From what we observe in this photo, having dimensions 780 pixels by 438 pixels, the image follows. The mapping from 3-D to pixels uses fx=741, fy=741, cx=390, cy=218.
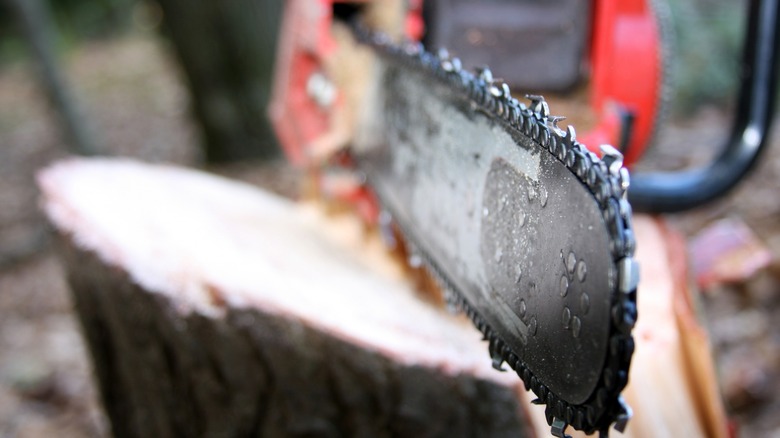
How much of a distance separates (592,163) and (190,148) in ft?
16.4

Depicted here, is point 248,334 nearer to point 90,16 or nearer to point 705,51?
point 705,51

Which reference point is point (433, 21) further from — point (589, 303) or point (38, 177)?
point (589, 303)

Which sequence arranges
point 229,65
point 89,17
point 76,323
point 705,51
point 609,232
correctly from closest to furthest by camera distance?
point 609,232, point 76,323, point 229,65, point 705,51, point 89,17

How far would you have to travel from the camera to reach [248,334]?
135 centimetres

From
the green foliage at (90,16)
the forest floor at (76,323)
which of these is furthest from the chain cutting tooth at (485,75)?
the green foliage at (90,16)

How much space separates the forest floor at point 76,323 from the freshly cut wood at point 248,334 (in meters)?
0.32

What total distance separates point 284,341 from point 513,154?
62 cm

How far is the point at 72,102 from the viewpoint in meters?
3.86

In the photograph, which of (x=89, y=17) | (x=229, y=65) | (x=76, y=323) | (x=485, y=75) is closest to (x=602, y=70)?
(x=485, y=75)

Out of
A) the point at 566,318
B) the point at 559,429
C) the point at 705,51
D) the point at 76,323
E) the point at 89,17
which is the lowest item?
the point at 89,17

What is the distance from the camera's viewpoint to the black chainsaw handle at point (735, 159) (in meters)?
1.60

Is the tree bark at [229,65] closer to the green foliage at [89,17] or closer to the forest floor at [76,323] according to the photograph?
the forest floor at [76,323]

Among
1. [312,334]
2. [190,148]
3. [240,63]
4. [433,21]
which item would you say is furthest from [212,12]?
[312,334]

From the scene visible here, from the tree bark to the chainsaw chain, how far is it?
115 inches
